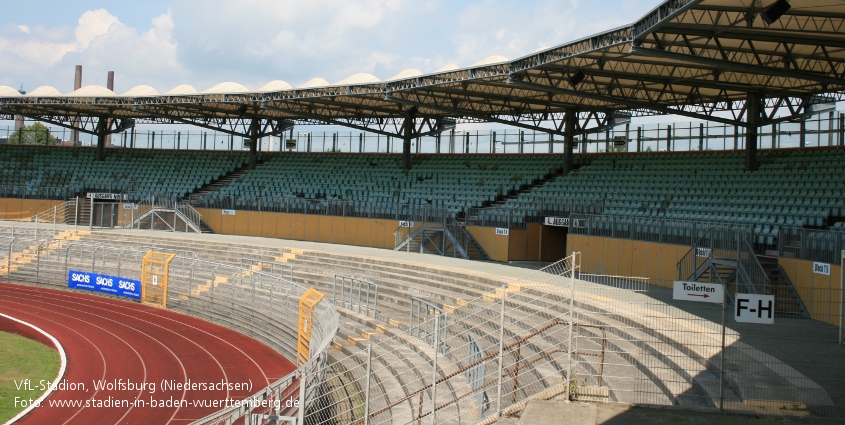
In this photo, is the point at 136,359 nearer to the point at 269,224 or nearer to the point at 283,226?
the point at 283,226

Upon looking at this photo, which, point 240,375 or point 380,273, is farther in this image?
point 380,273

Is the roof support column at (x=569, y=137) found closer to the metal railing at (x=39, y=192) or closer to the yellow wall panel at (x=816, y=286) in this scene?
the yellow wall panel at (x=816, y=286)

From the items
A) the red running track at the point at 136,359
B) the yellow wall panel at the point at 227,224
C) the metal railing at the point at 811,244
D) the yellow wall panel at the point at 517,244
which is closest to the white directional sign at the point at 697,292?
the metal railing at the point at 811,244

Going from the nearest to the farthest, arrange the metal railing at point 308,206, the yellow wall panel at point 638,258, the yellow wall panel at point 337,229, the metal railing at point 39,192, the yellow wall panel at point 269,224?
the yellow wall panel at point 638,258 → the metal railing at point 308,206 → the yellow wall panel at point 337,229 → the yellow wall panel at point 269,224 → the metal railing at point 39,192

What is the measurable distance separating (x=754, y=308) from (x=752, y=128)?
1972 centimetres

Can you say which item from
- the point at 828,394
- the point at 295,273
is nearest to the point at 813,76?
the point at 828,394

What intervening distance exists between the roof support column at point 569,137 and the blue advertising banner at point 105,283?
19413 mm

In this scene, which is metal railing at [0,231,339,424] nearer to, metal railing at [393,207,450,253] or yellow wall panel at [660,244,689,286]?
metal railing at [393,207,450,253]

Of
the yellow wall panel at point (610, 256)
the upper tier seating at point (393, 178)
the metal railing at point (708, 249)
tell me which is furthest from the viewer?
the upper tier seating at point (393, 178)

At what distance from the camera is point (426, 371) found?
46.0 feet

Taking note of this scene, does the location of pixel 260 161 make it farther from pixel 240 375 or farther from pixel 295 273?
pixel 240 375

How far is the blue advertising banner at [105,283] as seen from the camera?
27078 millimetres

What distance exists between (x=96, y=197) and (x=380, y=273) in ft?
76.4

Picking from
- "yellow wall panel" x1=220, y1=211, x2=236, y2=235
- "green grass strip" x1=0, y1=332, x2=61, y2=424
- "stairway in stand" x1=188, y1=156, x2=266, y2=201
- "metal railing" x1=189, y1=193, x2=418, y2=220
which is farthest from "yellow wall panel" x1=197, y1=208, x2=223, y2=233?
"green grass strip" x1=0, y1=332, x2=61, y2=424
